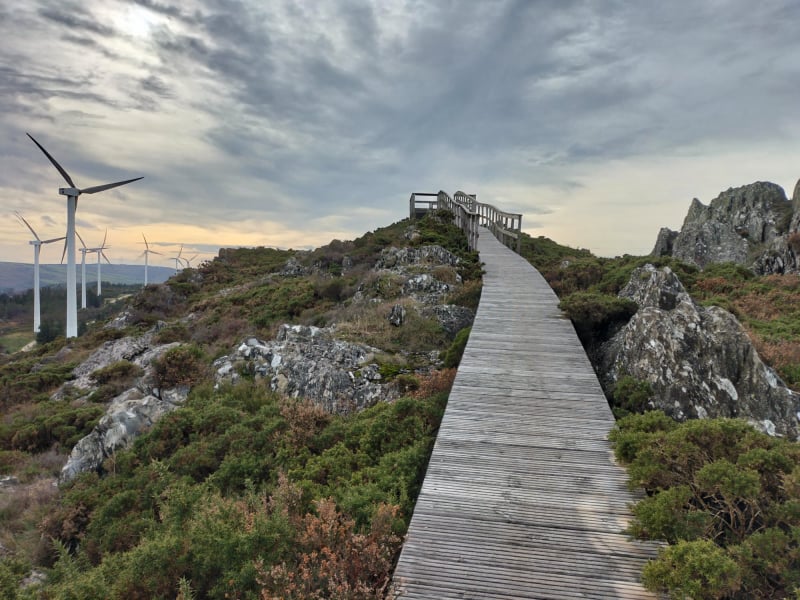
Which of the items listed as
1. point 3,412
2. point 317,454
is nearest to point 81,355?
point 3,412

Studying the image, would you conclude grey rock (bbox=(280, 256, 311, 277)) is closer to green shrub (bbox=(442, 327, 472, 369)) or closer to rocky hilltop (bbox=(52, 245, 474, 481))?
rocky hilltop (bbox=(52, 245, 474, 481))

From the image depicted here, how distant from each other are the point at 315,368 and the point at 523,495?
7.19 metres

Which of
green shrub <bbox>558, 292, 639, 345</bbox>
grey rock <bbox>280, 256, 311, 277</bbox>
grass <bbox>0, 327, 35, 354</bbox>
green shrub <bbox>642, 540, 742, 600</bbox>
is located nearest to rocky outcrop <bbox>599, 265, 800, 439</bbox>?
green shrub <bbox>558, 292, 639, 345</bbox>

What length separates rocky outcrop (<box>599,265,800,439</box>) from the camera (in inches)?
298

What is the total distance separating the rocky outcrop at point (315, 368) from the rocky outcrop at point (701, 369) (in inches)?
208

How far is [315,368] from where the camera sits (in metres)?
11.3

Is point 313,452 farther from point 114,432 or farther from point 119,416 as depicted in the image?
point 119,416

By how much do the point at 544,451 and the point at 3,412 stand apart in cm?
1888

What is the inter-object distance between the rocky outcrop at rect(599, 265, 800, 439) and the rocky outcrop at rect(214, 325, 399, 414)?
5293mm

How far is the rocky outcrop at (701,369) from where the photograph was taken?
24.8 ft

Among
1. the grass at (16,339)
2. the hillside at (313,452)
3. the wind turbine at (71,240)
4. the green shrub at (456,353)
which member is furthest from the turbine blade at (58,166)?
the grass at (16,339)

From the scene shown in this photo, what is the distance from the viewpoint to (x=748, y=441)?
198 inches

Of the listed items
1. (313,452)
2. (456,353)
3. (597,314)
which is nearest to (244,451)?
(313,452)

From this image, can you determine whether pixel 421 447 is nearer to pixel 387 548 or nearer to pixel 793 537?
pixel 387 548
